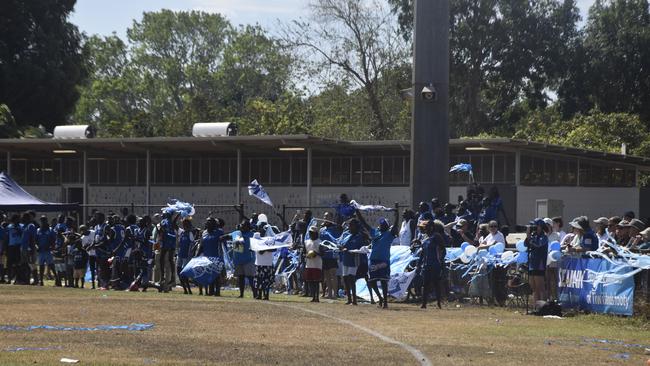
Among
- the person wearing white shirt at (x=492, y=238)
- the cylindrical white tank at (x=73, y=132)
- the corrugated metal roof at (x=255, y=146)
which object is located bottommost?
the person wearing white shirt at (x=492, y=238)

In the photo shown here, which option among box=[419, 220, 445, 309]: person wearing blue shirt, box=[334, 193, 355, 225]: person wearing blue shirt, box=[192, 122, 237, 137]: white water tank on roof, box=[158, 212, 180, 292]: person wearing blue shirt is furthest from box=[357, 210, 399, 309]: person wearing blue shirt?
box=[192, 122, 237, 137]: white water tank on roof

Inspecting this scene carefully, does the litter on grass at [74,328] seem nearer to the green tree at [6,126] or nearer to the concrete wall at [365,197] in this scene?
the concrete wall at [365,197]

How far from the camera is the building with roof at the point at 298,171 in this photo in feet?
125

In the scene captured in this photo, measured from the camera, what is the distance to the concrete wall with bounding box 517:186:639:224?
37.6 metres

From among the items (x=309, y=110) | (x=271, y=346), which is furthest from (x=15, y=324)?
(x=309, y=110)

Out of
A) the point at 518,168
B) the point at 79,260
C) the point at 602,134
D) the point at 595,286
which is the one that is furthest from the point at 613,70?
the point at 595,286

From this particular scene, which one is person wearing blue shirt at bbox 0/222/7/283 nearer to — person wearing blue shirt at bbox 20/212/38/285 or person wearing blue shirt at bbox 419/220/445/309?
person wearing blue shirt at bbox 20/212/38/285

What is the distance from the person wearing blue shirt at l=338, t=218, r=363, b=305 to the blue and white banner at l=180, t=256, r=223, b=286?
3.49 metres

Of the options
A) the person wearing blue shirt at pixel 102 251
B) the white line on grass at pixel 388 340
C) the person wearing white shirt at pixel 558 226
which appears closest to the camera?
the white line on grass at pixel 388 340

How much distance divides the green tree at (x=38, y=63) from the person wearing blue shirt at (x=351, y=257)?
43.6m

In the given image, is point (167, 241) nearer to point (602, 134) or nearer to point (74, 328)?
point (74, 328)

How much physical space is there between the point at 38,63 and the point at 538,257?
157 feet

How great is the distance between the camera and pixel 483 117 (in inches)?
2793

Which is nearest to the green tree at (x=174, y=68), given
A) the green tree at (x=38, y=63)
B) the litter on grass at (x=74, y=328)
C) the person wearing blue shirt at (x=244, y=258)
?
the green tree at (x=38, y=63)
